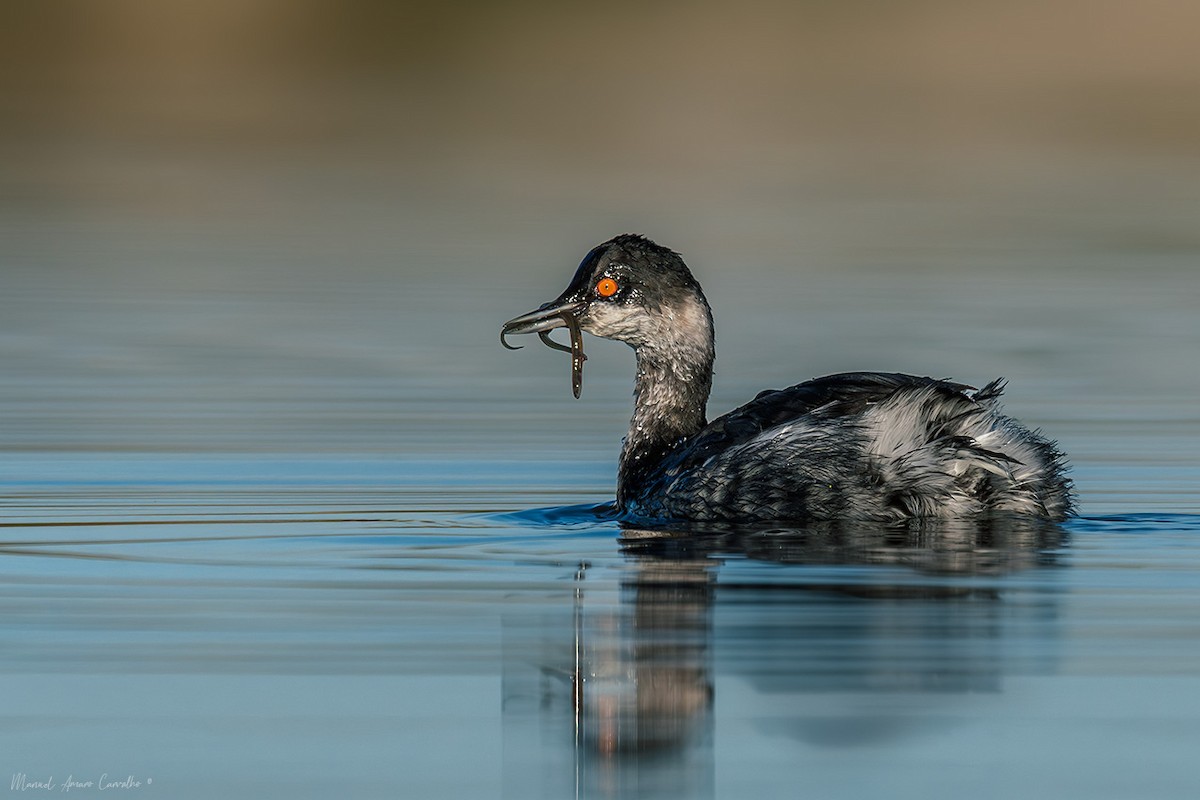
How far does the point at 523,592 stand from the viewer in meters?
7.52

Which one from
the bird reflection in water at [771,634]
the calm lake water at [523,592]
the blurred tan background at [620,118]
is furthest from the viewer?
the blurred tan background at [620,118]

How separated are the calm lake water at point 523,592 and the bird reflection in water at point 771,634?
16mm

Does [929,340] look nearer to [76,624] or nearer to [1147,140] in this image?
[76,624]

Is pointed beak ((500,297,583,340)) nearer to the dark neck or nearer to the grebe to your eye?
the dark neck

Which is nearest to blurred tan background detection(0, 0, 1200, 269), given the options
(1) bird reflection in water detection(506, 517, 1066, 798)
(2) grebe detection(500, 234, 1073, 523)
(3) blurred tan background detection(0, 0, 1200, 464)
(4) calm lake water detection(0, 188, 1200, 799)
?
(3) blurred tan background detection(0, 0, 1200, 464)

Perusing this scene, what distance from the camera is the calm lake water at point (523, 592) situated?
18.3 feet

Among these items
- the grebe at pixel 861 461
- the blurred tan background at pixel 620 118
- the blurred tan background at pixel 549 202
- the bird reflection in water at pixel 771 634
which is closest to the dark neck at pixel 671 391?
the grebe at pixel 861 461

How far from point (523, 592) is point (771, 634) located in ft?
3.52

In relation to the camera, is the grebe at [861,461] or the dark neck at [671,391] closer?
the grebe at [861,461]

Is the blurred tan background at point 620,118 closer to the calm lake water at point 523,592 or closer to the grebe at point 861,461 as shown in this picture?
the calm lake water at point 523,592

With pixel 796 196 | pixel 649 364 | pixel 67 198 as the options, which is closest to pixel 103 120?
pixel 67 198

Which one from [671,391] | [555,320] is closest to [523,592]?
[555,320]

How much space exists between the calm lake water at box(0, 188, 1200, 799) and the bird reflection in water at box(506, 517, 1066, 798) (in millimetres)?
16

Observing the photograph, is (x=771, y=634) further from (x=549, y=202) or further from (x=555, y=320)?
(x=549, y=202)
